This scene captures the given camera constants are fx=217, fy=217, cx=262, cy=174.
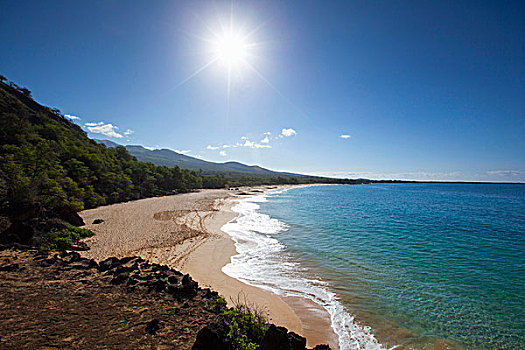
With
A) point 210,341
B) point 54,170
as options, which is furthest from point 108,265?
point 54,170

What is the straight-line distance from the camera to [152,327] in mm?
5387

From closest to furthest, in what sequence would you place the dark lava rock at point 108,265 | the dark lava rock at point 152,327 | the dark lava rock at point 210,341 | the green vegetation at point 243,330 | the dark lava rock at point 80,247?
the dark lava rock at point 210,341, the green vegetation at point 243,330, the dark lava rock at point 152,327, the dark lava rock at point 108,265, the dark lava rock at point 80,247

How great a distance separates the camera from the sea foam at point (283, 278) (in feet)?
23.1

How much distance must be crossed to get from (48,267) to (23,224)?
16.2 feet

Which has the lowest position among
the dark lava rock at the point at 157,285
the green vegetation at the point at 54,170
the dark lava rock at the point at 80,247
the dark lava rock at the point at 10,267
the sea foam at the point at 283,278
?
the sea foam at the point at 283,278

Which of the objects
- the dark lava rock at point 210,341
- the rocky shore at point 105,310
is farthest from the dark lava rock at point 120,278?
the dark lava rock at point 210,341

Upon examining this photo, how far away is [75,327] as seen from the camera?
5.19 m

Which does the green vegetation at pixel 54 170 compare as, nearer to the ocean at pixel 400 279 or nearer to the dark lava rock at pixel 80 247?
the dark lava rock at pixel 80 247

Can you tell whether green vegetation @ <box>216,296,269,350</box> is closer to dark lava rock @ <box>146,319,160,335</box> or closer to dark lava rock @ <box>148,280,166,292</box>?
dark lava rock @ <box>146,319,160,335</box>

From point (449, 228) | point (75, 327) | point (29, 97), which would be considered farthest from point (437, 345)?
point (29, 97)

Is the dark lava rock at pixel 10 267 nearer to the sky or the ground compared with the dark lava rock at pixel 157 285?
nearer to the sky

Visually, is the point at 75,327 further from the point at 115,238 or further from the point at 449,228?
the point at 449,228

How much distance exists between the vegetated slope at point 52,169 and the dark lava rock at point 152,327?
1448cm

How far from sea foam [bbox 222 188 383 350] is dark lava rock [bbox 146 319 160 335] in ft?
17.5
